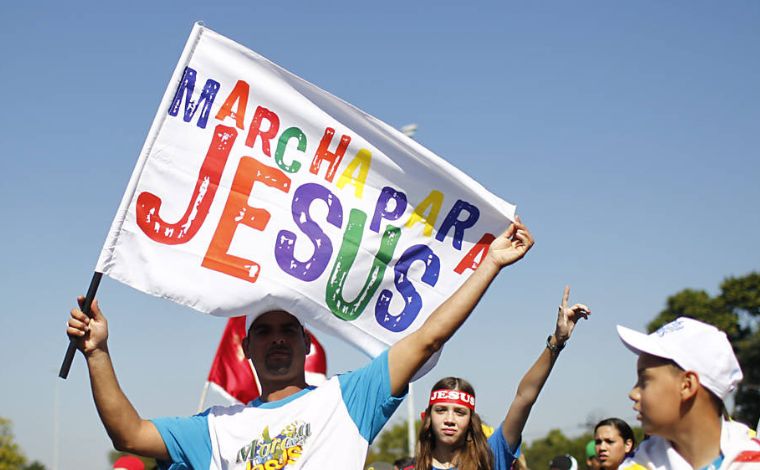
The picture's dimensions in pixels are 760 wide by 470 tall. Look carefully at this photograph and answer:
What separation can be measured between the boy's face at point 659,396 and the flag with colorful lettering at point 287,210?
1977 millimetres

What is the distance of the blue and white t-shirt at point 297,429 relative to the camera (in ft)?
12.4

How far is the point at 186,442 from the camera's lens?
158 inches

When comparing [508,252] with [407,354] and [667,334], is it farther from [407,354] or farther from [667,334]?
[667,334]

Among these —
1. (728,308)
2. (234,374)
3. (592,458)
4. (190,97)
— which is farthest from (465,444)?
(728,308)

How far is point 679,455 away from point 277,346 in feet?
6.23

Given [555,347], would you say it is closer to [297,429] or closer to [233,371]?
[297,429]

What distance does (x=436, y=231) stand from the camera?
16.8 feet

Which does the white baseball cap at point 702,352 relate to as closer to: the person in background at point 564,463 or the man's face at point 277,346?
the man's face at point 277,346

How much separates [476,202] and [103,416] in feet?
7.62

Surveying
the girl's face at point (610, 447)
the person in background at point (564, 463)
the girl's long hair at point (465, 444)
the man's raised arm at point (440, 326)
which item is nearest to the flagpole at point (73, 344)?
the man's raised arm at point (440, 326)

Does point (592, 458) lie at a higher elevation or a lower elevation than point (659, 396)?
lower

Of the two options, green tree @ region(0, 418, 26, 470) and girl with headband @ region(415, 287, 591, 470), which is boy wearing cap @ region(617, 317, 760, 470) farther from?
green tree @ region(0, 418, 26, 470)

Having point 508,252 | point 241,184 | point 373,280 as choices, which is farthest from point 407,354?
point 241,184

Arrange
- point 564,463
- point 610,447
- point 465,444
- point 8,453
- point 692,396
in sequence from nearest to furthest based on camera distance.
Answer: point 692,396 < point 465,444 < point 610,447 < point 564,463 < point 8,453
